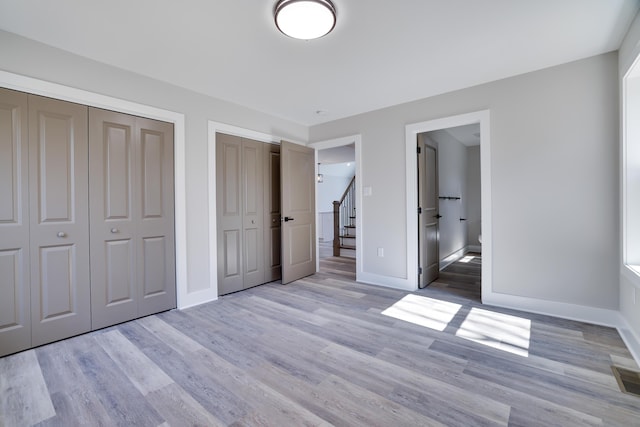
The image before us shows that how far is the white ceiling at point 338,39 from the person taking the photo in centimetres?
187

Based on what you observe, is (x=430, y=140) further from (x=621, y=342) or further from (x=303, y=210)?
(x=621, y=342)

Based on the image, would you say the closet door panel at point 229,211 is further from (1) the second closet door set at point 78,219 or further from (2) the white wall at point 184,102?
(1) the second closet door set at point 78,219

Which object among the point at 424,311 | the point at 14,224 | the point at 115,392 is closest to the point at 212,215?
the point at 14,224

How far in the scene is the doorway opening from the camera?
12.3ft

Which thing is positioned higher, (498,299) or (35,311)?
(35,311)

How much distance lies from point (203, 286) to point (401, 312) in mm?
2255

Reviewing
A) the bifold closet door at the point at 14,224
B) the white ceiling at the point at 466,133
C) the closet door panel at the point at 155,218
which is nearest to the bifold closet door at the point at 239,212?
the closet door panel at the point at 155,218

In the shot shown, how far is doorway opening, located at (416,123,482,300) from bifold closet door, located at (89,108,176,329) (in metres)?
3.04

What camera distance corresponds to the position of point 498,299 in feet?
9.86

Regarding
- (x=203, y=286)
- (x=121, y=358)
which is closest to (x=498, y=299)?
(x=203, y=286)

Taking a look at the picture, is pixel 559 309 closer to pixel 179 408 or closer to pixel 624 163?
pixel 624 163

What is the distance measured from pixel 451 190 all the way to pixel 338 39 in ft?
14.1

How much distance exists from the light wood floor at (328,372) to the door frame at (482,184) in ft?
1.76

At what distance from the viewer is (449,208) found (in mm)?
5445
